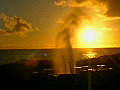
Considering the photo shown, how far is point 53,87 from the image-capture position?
2488 cm

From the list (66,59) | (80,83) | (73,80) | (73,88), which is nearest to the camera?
(73,88)

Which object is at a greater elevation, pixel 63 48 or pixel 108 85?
pixel 63 48

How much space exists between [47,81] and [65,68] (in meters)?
15.9

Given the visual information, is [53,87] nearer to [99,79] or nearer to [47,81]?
[47,81]

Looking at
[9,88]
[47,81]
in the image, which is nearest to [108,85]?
[47,81]

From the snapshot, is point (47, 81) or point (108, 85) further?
point (47, 81)

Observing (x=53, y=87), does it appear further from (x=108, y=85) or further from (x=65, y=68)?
(x=65, y=68)

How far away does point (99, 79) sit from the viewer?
2867 centimetres

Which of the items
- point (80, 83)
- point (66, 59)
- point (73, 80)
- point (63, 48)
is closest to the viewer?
point (80, 83)

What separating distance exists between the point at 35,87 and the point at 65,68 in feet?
60.9

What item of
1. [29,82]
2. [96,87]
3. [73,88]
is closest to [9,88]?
[29,82]

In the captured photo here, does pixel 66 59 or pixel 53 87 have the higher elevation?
pixel 66 59

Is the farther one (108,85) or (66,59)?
(66,59)

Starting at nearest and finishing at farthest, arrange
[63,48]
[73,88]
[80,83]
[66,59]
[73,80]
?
[73,88] < [80,83] < [73,80] < [63,48] < [66,59]
